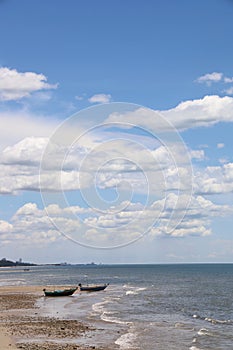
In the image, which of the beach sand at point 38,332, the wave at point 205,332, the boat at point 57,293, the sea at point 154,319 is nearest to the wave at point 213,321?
the sea at point 154,319

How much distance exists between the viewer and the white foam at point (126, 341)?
107ft

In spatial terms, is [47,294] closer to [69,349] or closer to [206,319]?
[206,319]

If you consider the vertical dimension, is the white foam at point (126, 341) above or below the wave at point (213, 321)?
below

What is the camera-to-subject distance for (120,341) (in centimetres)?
3441

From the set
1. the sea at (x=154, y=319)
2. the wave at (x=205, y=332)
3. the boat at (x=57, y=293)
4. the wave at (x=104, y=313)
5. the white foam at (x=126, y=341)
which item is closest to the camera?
the white foam at (x=126, y=341)

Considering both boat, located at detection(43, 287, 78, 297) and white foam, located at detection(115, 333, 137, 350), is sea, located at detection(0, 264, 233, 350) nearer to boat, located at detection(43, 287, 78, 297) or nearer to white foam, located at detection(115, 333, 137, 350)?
white foam, located at detection(115, 333, 137, 350)

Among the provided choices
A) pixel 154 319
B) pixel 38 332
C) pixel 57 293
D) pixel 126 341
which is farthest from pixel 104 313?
pixel 57 293

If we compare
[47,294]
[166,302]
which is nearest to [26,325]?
[166,302]

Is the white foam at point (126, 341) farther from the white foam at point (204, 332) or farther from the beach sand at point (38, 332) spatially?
the white foam at point (204, 332)

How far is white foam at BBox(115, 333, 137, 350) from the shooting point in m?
32.8

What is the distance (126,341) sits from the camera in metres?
34.6

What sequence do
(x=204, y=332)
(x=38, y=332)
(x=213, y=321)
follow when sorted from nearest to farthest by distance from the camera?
(x=38, y=332) → (x=204, y=332) → (x=213, y=321)

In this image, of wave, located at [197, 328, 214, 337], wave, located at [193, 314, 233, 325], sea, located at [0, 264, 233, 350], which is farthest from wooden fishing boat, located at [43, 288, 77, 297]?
wave, located at [197, 328, 214, 337]

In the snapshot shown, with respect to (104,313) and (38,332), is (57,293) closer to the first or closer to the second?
(104,313)
